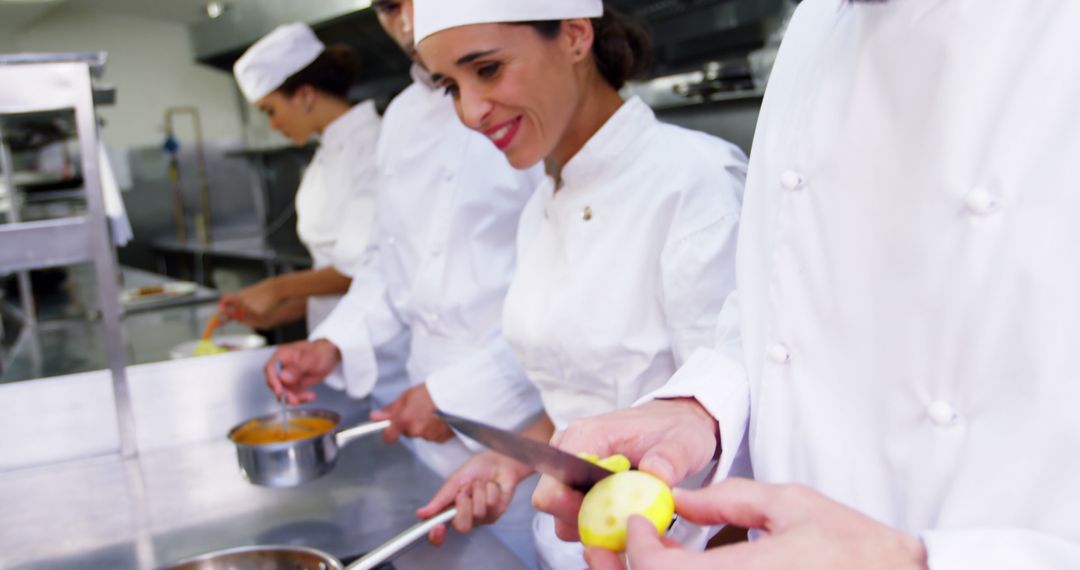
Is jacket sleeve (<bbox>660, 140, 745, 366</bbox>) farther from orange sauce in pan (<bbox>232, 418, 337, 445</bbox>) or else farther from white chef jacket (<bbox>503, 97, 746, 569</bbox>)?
orange sauce in pan (<bbox>232, 418, 337, 445</bbox>)

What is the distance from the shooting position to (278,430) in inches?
54.6

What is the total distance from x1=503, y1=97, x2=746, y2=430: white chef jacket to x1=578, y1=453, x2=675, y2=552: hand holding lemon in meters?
0.52

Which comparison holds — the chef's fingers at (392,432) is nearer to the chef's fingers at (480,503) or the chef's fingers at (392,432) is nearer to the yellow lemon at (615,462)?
the chef's fingers at (480,503)

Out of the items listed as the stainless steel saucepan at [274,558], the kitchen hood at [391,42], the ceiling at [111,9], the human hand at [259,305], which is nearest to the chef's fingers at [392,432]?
the stainless steel saucepan at [274,558]

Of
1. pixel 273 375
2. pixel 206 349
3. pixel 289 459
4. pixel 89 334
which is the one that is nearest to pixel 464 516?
pixel 289 459

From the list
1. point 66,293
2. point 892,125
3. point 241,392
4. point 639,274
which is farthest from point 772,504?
point 66,293

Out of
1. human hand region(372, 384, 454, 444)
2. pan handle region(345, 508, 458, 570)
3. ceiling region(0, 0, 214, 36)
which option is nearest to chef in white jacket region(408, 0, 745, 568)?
pan handle region(345, 508, 458, 570)

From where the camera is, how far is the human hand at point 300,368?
5.62ft

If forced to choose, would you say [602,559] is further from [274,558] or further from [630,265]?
[630,265]

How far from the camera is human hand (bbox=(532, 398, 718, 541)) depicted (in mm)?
749

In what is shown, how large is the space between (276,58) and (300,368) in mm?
1403

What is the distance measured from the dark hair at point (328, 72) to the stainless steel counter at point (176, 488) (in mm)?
1363

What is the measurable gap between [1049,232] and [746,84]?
166cm

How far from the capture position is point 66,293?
401 centimetres
